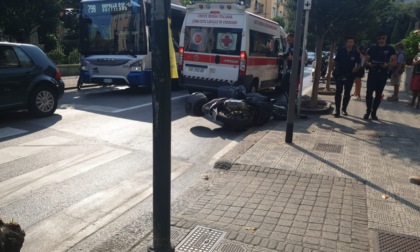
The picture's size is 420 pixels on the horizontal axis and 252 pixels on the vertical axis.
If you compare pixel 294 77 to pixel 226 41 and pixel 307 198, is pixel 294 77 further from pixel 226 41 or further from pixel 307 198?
pixel 226 41

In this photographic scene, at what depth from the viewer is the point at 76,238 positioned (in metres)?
3.50

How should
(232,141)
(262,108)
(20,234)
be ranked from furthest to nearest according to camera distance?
1. (262,108)
2. (232,141)
3. (20,234)

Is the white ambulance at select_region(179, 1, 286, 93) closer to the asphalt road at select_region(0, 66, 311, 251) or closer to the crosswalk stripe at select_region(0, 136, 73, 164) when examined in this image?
the asphalt road at select_region(0, 66, 311, 251)

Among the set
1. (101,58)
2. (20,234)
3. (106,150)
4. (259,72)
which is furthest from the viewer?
(101,58)

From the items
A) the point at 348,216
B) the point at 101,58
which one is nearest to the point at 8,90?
the point at 101,58

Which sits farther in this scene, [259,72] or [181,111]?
[259,72]

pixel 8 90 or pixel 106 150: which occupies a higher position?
pixel 8 90

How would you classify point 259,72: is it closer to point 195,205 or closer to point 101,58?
point 101,58

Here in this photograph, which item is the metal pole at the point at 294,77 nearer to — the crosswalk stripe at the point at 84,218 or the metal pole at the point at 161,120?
the crosswalk stripe at the point at 84,218

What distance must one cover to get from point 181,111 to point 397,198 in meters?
6.52

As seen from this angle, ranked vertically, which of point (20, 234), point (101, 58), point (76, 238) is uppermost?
point (101, 58)

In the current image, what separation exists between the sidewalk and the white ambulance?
3.85m

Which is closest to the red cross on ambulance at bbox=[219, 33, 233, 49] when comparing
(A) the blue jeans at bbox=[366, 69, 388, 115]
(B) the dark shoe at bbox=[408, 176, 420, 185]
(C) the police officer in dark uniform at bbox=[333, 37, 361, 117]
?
(C) the police officer in dark uniform at bbox=[333, 37, 361, 117]

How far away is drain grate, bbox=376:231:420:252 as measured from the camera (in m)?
3.26
